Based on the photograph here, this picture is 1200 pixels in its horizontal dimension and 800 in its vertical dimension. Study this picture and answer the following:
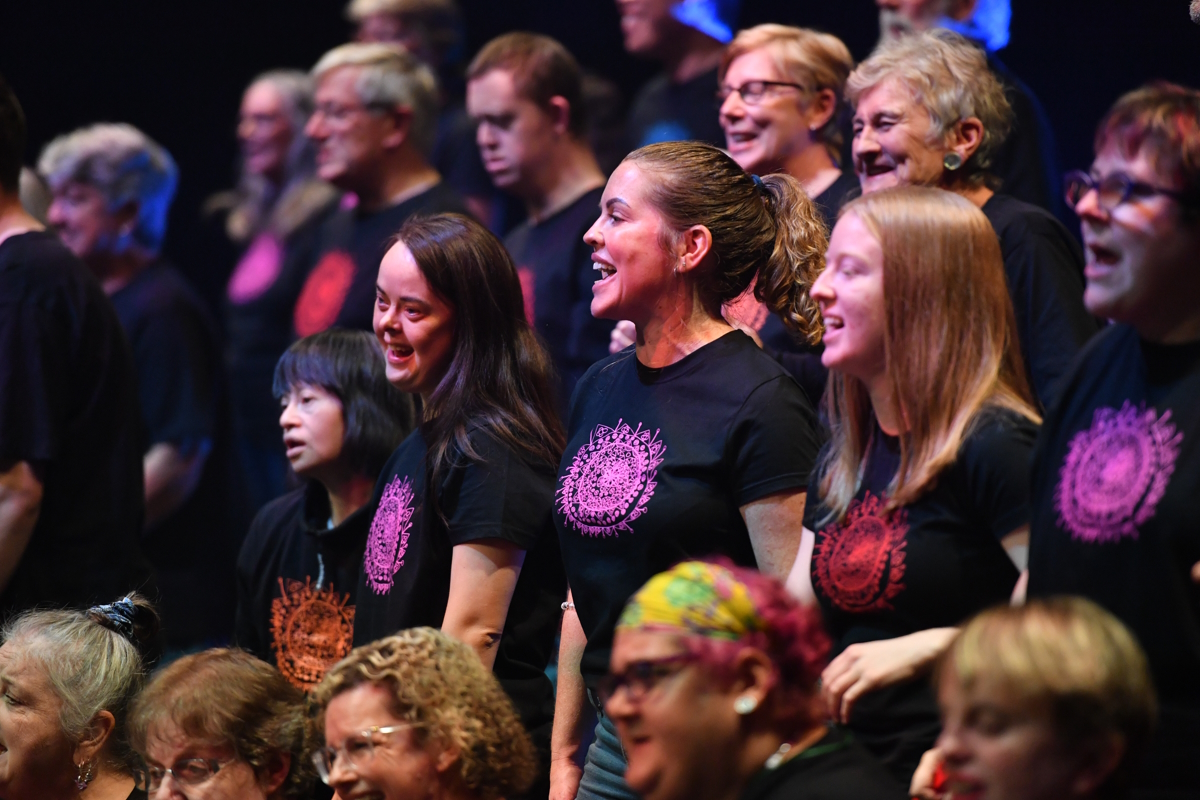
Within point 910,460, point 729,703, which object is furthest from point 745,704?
point 910,460

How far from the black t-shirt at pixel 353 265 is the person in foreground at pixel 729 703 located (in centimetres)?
305

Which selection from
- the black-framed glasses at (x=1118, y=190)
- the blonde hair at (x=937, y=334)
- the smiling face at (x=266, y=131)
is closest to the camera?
the black-framed glasses at (x=1118, y=190)

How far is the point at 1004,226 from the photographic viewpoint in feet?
10.6

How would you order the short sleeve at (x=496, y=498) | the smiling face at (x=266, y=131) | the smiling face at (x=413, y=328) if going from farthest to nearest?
the smiling face at (x=266, y=131) < the smiling face at (x=413, y=328) < the short sleeve at (x=496, y=498)

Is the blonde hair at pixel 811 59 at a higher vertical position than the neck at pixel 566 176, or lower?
higher

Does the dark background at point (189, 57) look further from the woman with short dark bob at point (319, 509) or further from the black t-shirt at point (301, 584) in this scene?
the black t-shirt at point (301, 584)

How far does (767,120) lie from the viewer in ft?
13.6

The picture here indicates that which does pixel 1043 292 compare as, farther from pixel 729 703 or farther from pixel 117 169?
pixel 117 169

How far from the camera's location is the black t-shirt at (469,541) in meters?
3.08

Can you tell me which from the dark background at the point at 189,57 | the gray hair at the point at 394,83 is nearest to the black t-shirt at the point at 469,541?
the gray hair at the point at 394,83

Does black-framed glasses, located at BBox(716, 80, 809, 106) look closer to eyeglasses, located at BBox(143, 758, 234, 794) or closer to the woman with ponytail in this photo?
the woman with ponytail

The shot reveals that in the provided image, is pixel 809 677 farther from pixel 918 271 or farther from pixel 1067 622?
pixel 918 271

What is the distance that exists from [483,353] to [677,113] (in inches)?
84.8

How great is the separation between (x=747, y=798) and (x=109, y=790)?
5.61ft
